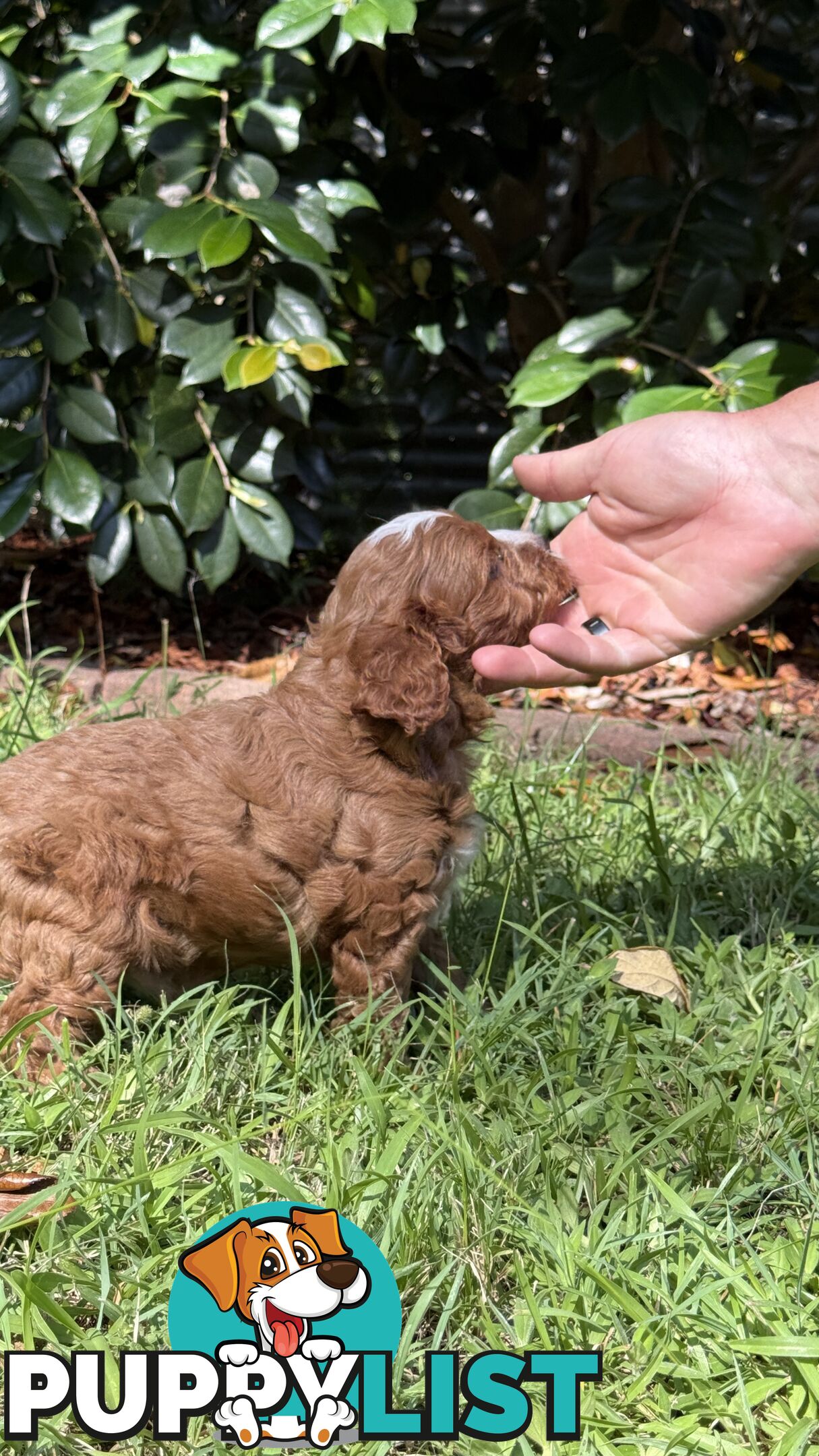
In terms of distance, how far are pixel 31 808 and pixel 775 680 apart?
4.07 metres

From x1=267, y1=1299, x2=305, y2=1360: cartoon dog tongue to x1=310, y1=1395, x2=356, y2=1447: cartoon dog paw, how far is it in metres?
0.09

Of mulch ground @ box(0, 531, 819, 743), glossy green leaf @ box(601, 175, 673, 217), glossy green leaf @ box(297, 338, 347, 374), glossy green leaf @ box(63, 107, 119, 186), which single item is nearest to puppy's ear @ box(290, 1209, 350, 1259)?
mulch ground @ box(0, 531, 819, 743)

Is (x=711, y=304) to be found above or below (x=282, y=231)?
below

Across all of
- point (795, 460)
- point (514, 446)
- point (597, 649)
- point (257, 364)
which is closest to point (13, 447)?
point (257, 364)

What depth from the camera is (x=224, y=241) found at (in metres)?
4.33

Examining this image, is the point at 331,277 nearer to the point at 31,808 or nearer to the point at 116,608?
the point at 116,608

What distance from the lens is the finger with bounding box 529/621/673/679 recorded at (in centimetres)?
303

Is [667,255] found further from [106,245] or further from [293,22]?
[106,245]

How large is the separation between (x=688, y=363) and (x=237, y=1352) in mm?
4037

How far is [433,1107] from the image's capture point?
2.67m

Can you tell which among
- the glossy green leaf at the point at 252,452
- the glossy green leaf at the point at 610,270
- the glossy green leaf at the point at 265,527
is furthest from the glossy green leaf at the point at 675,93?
the glossy green leaf at the point at 265,527

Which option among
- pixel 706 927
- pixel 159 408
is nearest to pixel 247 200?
pixel 159 408

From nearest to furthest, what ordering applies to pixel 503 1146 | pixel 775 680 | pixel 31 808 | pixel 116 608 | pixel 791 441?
pixel 503 1146 < pixel 31 808 < pixel 791 441 < pixel 775 680 < pixel 116 608

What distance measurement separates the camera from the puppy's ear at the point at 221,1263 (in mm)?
2062
